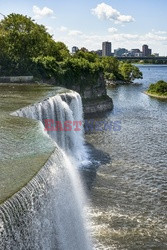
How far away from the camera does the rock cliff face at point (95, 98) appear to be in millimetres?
60656

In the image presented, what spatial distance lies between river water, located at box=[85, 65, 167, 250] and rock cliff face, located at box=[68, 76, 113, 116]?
12405 mm

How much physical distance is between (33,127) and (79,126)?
1656cm

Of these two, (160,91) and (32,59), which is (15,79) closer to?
(32,59)

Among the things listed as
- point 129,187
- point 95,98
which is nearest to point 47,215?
point 129,187

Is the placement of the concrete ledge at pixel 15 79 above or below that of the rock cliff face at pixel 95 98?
above

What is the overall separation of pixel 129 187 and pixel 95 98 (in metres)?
38.9

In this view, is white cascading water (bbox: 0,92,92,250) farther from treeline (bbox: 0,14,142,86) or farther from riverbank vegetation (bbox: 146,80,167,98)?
riverbank vegetation (bbox: 146,80,167,98)

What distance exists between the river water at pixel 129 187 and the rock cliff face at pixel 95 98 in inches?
488

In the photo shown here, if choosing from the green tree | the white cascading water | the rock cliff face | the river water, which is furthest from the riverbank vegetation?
the white cascading water

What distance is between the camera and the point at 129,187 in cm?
2673

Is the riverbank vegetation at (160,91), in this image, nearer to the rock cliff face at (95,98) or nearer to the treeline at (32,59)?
the rock cliff face at (95,98)

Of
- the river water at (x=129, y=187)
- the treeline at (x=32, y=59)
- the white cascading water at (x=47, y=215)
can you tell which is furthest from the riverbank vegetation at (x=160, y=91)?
the white cascading water at (x=47, y=215)

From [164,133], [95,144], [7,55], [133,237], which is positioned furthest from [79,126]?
[7,55]

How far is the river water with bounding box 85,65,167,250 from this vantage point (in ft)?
66.3
